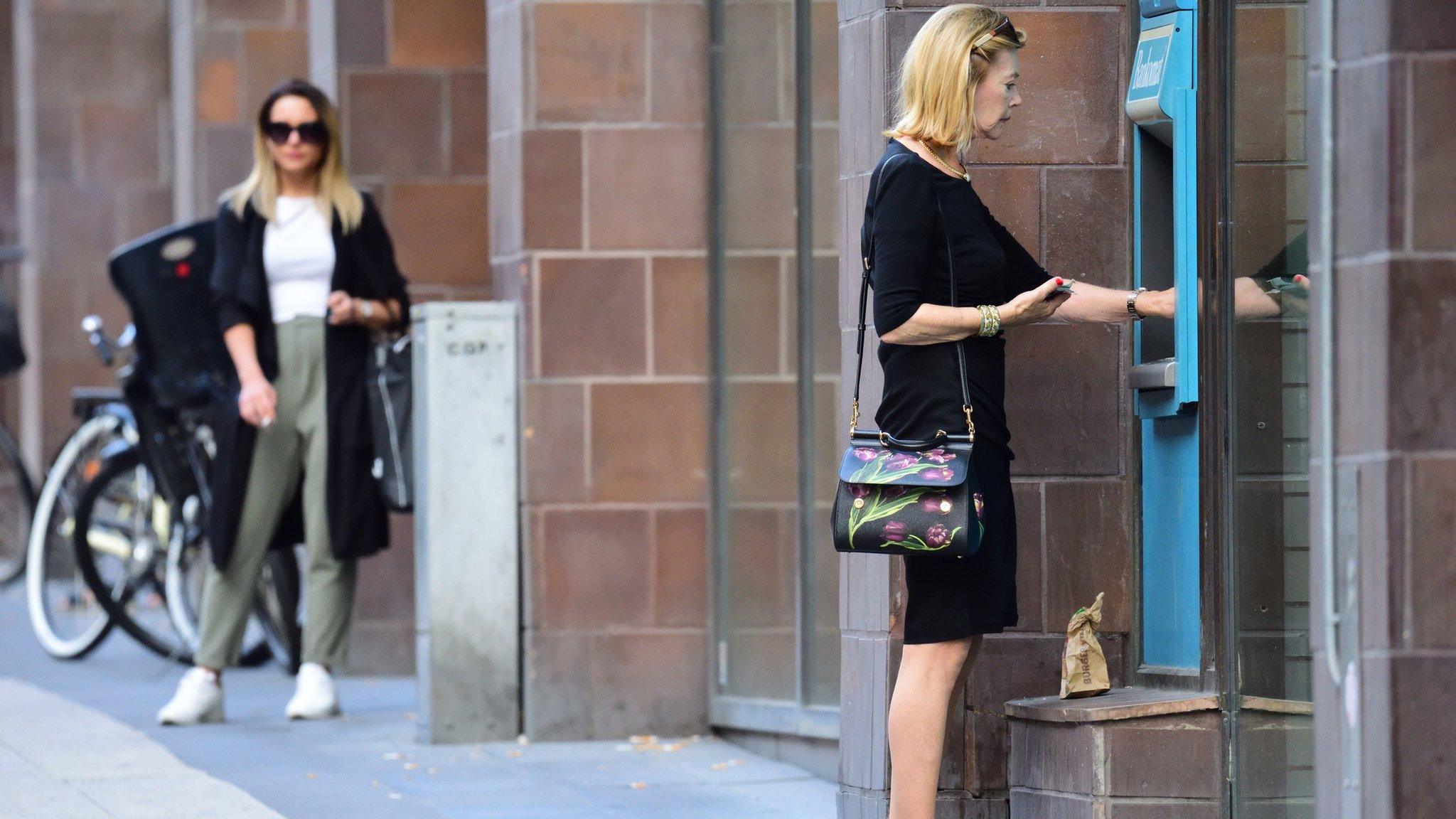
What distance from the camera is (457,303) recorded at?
7297 millimetres

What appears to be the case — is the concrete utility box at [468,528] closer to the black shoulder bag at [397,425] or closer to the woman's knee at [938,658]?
the black shoulder bag at [397,425]

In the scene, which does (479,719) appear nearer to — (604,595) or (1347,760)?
(604,595)

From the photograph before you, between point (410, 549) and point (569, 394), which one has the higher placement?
point (569, 394)

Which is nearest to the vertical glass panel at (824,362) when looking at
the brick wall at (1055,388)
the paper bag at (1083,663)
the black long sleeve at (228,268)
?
the brick wall at (1055,388)

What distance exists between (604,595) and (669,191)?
1233mm

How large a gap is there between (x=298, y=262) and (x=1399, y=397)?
4430 mm

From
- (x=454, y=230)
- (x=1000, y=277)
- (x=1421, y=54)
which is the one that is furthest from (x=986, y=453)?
(x=454, y=230)

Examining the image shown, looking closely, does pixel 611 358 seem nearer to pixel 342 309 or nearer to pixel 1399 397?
pixel 342 309

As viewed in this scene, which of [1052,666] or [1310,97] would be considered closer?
[1310,97]

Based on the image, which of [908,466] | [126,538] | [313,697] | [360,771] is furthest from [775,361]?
[126,538]

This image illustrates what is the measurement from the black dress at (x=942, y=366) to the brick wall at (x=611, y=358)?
8.01 ft

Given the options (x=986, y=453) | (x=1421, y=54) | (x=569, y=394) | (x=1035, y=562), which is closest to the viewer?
(x=1421, y=54)

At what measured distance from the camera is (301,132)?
7.78 metres

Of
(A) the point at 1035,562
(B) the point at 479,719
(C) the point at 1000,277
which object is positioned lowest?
(B) the point at 479,719
